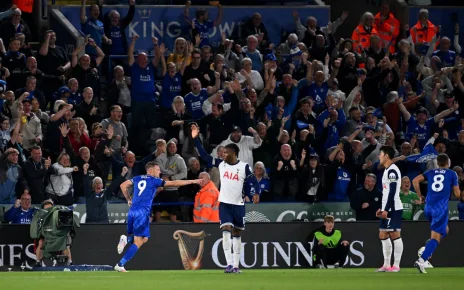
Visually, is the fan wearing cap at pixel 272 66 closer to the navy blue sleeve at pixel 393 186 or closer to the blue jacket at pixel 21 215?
the blue jacket at pixel 21 215

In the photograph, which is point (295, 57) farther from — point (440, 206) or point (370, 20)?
point (440, 206)

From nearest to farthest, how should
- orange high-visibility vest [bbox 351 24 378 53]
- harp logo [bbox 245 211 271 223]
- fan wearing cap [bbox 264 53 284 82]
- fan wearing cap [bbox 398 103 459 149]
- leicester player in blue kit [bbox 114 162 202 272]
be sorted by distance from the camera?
1. leicester player in blue kit [bbox 114 162 202 272]
2. harp logo [bbox 245 211 271 223]
3. fan wearing cap [bbox 264 53 284 82]
4. fan wearing cap [bbox 398 103 459 149]
5. orange high-visibility vest [bbox 351 24 378 53]

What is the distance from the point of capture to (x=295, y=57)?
27828 mm

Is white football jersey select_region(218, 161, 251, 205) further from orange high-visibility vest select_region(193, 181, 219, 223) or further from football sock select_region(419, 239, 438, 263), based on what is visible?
orange high-visibility vest select_region(193, 181, 219, 223)

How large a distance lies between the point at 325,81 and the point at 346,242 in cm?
562

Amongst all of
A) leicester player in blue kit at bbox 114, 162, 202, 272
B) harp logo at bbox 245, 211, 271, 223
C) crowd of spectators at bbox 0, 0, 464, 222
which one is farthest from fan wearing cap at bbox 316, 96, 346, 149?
leicester player in blue kit at bbox 114, 162, 202, 272

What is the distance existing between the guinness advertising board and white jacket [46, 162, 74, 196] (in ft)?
3.61

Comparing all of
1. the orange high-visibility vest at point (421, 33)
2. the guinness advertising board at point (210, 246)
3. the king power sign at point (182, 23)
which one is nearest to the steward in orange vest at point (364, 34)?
the orange high-visibility vest at point (421, 33)

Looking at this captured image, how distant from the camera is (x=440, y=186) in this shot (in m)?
19.7

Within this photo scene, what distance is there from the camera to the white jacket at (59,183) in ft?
75.7

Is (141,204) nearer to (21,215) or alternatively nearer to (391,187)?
(21,215)

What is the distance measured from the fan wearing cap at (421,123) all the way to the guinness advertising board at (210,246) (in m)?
4.08

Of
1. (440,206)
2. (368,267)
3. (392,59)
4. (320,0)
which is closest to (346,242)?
(368,267)

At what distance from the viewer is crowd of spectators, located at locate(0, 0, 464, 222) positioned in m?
23.7
